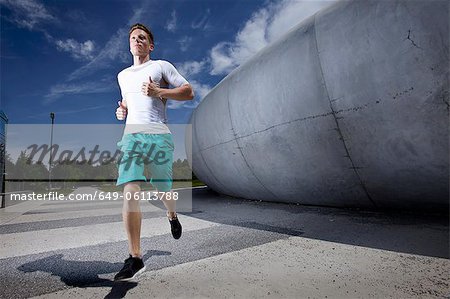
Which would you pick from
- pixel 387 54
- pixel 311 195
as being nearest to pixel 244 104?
pixel 311 195

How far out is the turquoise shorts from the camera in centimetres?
236

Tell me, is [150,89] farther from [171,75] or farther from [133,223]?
[133,223]

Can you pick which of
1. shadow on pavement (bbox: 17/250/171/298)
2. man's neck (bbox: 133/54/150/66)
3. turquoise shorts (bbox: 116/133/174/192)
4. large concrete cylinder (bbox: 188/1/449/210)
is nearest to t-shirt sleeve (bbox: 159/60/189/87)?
man's neck (bbox: 133/54/150/66)

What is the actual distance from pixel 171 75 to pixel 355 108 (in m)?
2.49

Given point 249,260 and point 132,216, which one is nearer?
point 132,216

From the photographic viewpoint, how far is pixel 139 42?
2.60 m

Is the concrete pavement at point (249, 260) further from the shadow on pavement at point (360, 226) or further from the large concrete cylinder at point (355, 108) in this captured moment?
the large concrete cylinder at point (355, 108)

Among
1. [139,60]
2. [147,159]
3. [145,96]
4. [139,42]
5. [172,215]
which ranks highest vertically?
[139,42]

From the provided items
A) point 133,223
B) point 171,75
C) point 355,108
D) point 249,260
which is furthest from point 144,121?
point 355,108

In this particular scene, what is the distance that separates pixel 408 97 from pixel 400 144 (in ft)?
1.95

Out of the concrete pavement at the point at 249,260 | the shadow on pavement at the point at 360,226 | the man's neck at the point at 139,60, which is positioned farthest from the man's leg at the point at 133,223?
the shadow on pavement at the point at 360,226

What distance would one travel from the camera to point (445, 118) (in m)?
3.03

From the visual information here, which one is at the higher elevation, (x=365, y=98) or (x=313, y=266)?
(x=365, y=98)

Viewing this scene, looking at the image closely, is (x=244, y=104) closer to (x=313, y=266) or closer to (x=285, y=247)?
(x=285, y=247)
